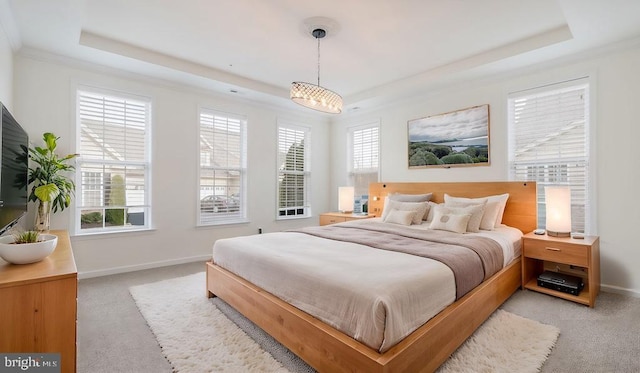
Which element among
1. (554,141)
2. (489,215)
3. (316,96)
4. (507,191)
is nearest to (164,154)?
(316,96)

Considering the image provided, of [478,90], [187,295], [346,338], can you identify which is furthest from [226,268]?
[478,90]

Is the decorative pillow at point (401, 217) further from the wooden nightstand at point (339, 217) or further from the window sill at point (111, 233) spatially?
the window sill at point (111, 233)

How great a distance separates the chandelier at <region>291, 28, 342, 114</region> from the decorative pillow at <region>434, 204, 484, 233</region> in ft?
5.73

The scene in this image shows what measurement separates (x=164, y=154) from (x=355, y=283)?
3.50 m

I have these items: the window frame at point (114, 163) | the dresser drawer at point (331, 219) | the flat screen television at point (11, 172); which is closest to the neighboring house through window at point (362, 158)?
the dresser drawer at point (331, 219)

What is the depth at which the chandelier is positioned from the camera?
278 centimetres

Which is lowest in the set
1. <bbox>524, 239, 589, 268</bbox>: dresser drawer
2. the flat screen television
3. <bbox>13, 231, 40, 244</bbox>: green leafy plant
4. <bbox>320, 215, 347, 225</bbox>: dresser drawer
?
<bbox>524, 239, 589, 268</bbox>: dresser drawer

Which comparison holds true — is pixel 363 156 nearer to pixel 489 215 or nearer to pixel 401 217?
pixel 401 217

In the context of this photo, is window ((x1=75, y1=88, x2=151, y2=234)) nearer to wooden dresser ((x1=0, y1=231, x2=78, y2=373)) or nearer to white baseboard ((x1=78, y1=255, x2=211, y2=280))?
white baseboard ((x1=78, y1=255, x2=211, y2=280))

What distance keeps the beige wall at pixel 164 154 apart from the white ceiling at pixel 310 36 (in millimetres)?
254

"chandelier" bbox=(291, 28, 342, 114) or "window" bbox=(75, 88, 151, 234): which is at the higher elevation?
"chandelier" bbox=(291, 28, 342, 114)

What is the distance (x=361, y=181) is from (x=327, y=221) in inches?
44.3

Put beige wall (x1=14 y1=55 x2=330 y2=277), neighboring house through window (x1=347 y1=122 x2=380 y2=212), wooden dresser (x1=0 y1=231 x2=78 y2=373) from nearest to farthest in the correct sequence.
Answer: wooden dresser (x1=0 y1=231 x2=78 y2=373) → beige wall (x1=14 y1=55 x2=330 y2=277) → neighboring house through window (x1=347 y1=122 x2=380 y2=212)

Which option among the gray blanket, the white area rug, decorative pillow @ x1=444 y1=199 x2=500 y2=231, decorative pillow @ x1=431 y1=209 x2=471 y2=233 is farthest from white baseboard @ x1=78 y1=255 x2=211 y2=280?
decorative pillow @ x1=444 y1=199 x2=500 y2=231
